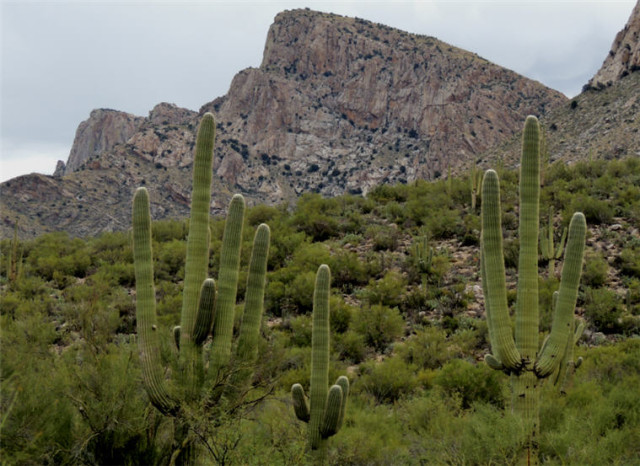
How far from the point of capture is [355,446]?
8.38 m

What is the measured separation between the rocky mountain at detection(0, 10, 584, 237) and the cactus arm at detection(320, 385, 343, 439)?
69.9 metres

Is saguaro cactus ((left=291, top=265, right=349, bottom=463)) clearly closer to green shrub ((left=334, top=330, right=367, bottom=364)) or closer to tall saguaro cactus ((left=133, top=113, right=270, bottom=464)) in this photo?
tall saguaro cactus ((left=133, top=113, right=270, bottom=464))

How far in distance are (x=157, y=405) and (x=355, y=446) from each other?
11.4 ft

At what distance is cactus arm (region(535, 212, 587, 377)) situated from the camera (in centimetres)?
673

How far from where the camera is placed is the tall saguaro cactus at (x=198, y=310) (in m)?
6.54

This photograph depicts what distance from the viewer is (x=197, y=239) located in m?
7.49

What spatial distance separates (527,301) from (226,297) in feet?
13.5

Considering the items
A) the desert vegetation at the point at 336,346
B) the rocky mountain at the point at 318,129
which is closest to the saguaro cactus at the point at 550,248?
the desert vegetation at the point at 336,346

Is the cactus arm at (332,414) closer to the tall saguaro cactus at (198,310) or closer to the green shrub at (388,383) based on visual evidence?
the tall saguaro cactus at (198,310)

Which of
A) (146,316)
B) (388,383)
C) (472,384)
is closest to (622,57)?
(472,384)

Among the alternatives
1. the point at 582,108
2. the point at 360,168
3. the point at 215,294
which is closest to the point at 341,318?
the point at 215,294

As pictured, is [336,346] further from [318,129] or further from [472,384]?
[318,129]

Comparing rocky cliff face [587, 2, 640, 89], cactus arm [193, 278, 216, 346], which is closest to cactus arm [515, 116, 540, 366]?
cactus arm [193, 278, 216, 346]

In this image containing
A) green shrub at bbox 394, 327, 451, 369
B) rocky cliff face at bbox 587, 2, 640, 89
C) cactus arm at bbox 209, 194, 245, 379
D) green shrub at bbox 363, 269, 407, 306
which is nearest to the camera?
cactus arm at bbox 209, 194, 245, 379
